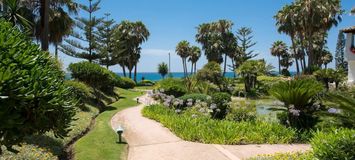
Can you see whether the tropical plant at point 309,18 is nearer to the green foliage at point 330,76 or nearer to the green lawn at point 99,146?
→ the green foliage at point 330,76

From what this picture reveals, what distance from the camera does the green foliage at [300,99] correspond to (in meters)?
12.3

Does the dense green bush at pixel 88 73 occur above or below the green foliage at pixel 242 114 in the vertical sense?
above

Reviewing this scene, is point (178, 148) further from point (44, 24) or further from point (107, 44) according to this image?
point (107, 44)

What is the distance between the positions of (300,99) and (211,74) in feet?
69.8

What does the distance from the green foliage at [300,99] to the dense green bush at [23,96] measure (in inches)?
349

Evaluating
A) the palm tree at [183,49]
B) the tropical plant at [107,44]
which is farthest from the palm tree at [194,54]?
the tropical plant at [107,44]

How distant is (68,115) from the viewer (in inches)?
211

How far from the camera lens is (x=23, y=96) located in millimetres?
3912

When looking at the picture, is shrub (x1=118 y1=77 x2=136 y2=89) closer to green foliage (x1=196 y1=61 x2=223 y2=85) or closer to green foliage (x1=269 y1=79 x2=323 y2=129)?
green foliage (x1=196 y1=61 x2=223 y2=85)

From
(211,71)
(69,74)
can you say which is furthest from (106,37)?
(69,74)

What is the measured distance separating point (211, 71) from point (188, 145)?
23.5 metres

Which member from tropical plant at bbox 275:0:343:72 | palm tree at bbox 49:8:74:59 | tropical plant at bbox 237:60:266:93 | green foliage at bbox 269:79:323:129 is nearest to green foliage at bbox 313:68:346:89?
tropical plant at bbox 237:60:266:93

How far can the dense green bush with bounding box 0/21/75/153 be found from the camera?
12.4ft

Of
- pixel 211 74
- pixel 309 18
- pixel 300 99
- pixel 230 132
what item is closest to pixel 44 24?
pixel 230 132
